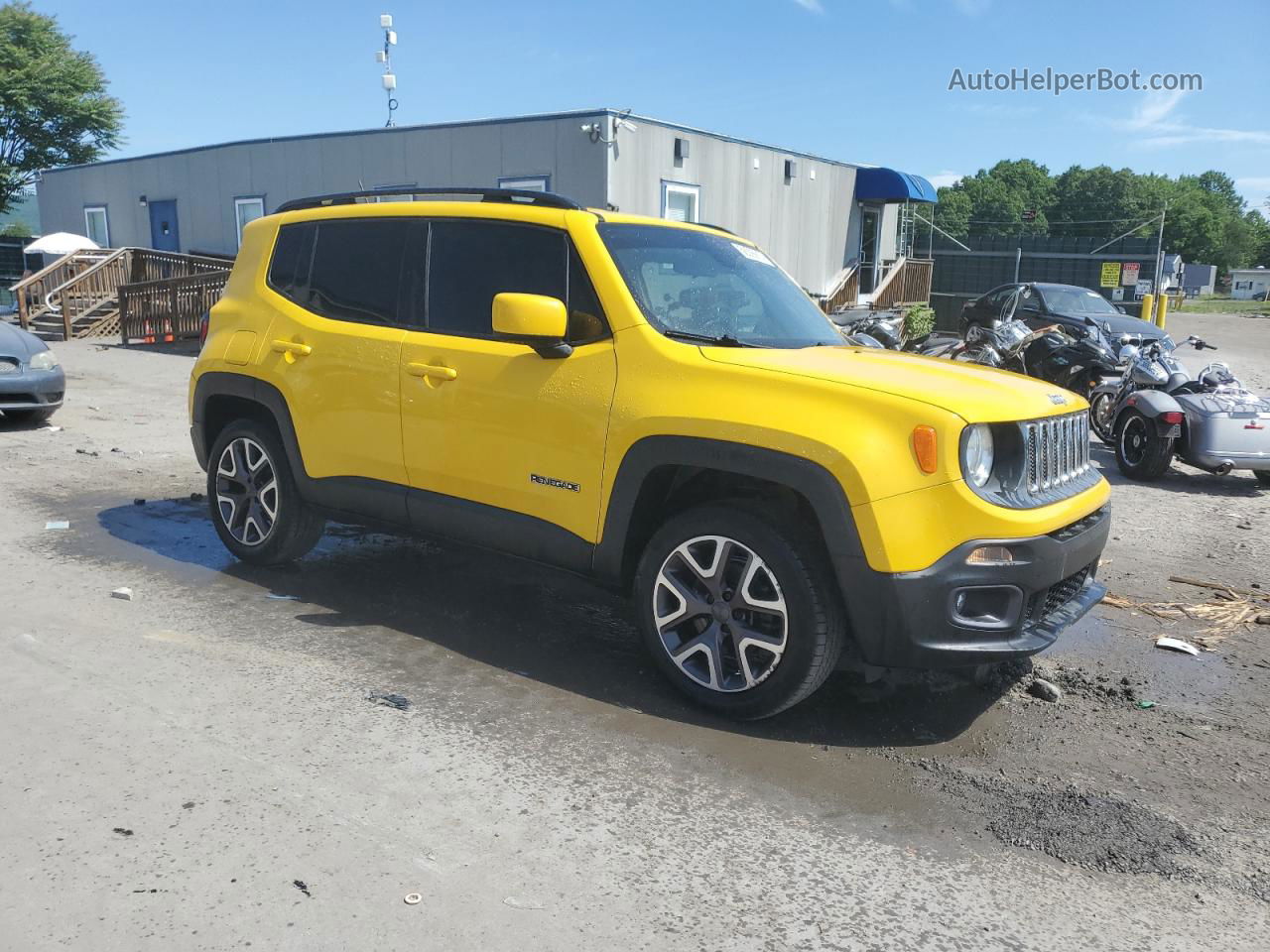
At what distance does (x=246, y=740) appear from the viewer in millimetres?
3662

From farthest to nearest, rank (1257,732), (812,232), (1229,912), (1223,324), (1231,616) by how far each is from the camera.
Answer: (1223,324) < (812,232) < (1231,616) < (1257,732) < (1229,912)

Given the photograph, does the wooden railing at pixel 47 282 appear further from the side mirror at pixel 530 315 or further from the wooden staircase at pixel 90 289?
the side mirror at pixel 530 315

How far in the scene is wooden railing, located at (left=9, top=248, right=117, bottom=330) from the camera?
871 inches

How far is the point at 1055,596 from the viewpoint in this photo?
12.8ft

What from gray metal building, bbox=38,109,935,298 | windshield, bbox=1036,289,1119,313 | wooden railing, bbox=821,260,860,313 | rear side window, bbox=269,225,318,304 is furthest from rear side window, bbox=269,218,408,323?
wooden railing, bbox=821,260,860,313

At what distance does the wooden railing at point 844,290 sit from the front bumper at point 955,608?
69.9 feet

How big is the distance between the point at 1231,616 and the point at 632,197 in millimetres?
13460

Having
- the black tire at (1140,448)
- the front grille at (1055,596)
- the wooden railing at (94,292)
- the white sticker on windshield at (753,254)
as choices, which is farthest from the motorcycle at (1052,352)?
the wooden railing at (94,292)

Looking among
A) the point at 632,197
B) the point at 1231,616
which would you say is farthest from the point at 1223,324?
the point at 1231,616

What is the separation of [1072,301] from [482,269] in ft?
48.8

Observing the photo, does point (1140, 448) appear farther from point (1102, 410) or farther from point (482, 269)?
point (482, 269)

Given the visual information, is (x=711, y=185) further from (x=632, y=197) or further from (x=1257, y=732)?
(x=1257, y=732)

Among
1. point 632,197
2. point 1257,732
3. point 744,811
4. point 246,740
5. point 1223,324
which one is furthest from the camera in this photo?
point 1223,324

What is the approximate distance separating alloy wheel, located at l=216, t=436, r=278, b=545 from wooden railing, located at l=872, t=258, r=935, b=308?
76.7ft
